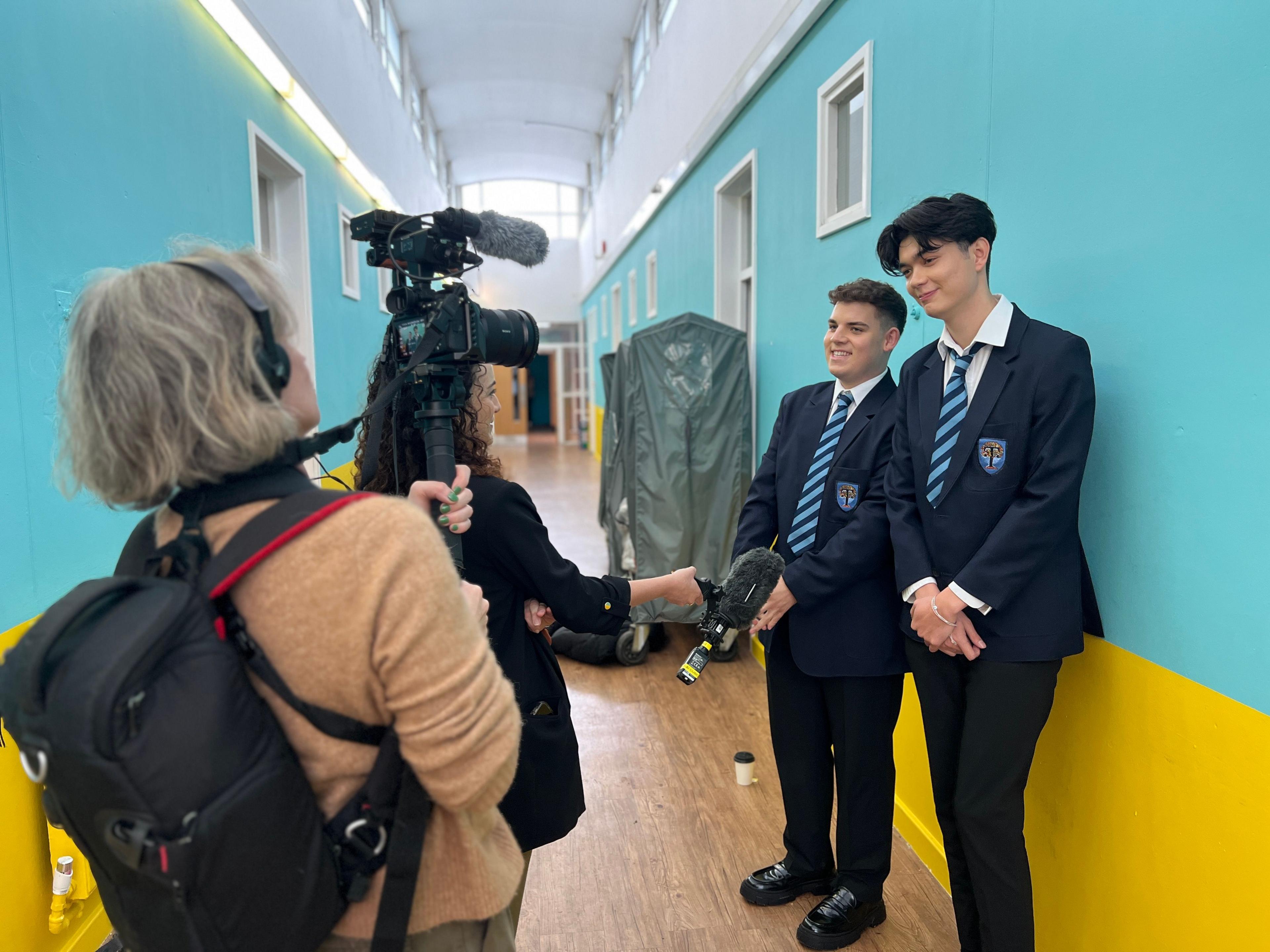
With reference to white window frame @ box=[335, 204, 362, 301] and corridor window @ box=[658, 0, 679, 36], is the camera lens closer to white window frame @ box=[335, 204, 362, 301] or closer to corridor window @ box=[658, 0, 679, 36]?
white window frame @ box=[335, 204, 362, 301]

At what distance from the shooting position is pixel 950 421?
164 centimetres

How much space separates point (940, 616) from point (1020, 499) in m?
0.28

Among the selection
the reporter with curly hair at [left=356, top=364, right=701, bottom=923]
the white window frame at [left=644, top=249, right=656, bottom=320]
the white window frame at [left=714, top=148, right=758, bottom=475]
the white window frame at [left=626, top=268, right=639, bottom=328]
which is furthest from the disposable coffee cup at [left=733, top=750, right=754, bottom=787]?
the white window frame at [left=626, top=268, right=639, bottom=328]

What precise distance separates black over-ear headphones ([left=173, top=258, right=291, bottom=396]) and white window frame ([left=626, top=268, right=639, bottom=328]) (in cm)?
849

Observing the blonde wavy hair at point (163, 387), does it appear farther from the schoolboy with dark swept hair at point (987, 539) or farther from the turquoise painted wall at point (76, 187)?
the schoolboy with dark swept hair at point (987, 539)

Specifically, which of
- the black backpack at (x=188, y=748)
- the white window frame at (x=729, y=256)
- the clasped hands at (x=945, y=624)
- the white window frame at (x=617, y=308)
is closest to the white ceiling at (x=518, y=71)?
the white window frame at (x=617, y=308)

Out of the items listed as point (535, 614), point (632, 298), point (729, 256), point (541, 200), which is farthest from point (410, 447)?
point (541, 200)

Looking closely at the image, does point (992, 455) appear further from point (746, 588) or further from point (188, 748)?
point (188, 748)

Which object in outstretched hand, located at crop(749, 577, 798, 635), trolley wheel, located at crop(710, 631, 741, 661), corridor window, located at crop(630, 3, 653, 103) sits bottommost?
trolley wheel, located at crop(710, 631, 741, 661)

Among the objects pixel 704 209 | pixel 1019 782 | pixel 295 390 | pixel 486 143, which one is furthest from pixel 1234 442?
pixel 486 143

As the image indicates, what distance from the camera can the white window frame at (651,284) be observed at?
7.83 meters

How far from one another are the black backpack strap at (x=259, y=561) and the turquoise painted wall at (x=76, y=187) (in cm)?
105

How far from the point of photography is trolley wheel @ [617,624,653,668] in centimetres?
404

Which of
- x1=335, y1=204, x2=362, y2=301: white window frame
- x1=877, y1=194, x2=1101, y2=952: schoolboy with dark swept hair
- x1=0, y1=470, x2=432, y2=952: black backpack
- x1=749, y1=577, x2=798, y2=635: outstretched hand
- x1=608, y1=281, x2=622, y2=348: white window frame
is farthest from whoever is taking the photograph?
x1=608, y1=281, x2=622, y2=348: white window frame
